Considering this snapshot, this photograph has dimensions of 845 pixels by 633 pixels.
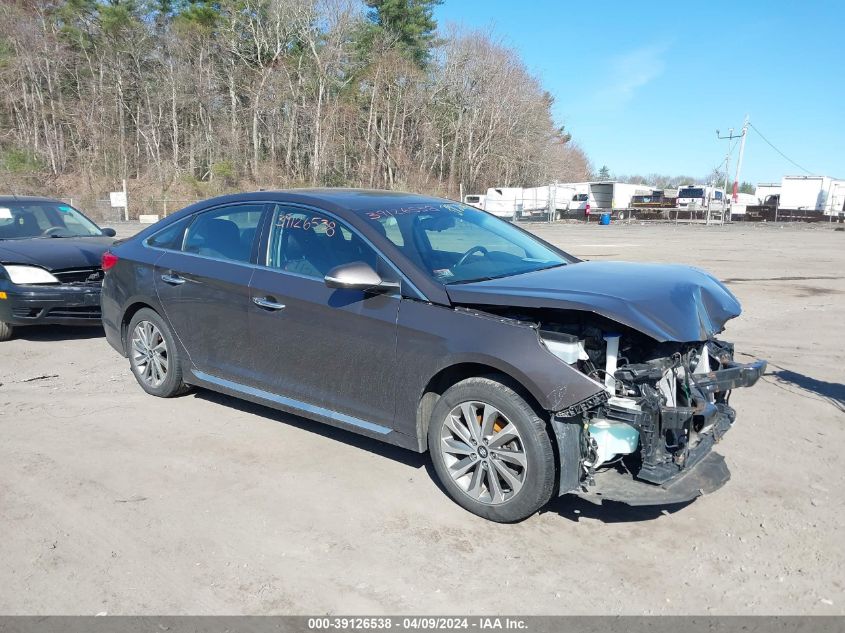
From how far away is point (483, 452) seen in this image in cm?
376

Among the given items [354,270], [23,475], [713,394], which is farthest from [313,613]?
[713,394]

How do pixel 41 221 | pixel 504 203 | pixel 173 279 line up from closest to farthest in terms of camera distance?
pixel 173 279 < pixel 41 221 < pixel 504 203

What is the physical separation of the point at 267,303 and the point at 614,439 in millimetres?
2472

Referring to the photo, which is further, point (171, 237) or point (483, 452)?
point (171, 237)

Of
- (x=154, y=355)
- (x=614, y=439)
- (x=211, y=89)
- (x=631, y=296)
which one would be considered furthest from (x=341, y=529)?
(x=211, y=89)

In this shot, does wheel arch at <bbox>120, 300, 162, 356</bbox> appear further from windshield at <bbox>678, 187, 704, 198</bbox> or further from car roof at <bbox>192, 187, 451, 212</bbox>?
windshield at <bbox>678, 187, 704, 198</bbox>

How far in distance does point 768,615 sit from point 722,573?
1.08 feet

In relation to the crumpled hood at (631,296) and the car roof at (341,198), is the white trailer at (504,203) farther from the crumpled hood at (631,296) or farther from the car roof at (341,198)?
the crumpled hood at (631,296)

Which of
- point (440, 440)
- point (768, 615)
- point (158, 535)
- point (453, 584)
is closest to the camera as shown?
point (768, 615)

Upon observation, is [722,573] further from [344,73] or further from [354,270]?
[344,73]

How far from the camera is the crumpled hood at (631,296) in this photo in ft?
11.4

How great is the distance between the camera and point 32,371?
683cm

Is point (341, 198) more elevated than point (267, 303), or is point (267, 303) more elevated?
point (341, 198)

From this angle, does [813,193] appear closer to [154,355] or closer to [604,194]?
[604,194]
